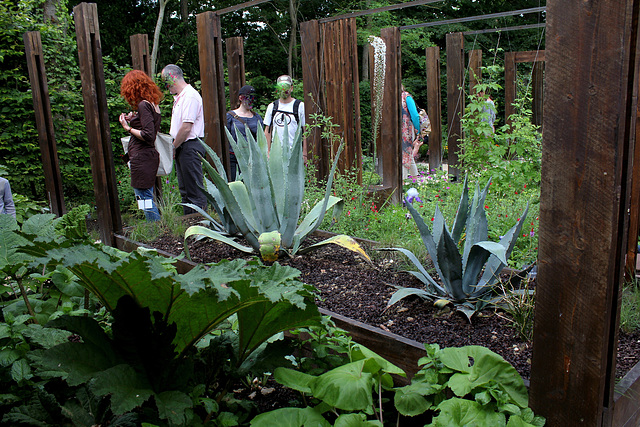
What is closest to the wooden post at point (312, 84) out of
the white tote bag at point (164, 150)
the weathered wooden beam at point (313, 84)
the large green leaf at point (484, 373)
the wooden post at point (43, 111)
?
the weathered wooden beam at point (313, 84)

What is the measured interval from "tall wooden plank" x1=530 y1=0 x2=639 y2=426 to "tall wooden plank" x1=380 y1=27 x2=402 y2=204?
4.59 meters

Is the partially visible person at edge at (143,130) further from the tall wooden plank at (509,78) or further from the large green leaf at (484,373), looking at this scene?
the tall wooden plank at (509,78)

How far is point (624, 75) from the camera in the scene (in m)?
1.27

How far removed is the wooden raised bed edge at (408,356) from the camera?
167 cm

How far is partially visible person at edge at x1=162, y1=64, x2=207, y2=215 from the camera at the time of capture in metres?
5.20

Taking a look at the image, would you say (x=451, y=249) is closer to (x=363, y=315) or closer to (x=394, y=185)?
(x=363, y=315)

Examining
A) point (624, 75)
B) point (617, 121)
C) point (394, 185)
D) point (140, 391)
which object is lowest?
point (394, 185)

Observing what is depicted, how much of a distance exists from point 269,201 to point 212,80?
7.72 ft

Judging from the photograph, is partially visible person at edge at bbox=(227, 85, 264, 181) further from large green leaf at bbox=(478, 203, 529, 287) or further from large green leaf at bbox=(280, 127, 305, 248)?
large green leaf at bbox=(478, 203, 529, 287)

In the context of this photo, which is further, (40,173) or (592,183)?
(40,173)

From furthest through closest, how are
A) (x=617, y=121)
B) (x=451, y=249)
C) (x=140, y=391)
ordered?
1. (x=451, y=249)
2. (x=617, y=121)
3. (x=140, y=391)

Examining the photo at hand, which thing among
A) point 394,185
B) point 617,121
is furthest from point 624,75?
point 394,185

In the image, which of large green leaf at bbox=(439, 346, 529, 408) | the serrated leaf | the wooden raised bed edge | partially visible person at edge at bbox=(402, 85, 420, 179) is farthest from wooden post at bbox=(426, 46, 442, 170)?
the serrated leaf

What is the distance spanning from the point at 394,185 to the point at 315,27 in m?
2.10
